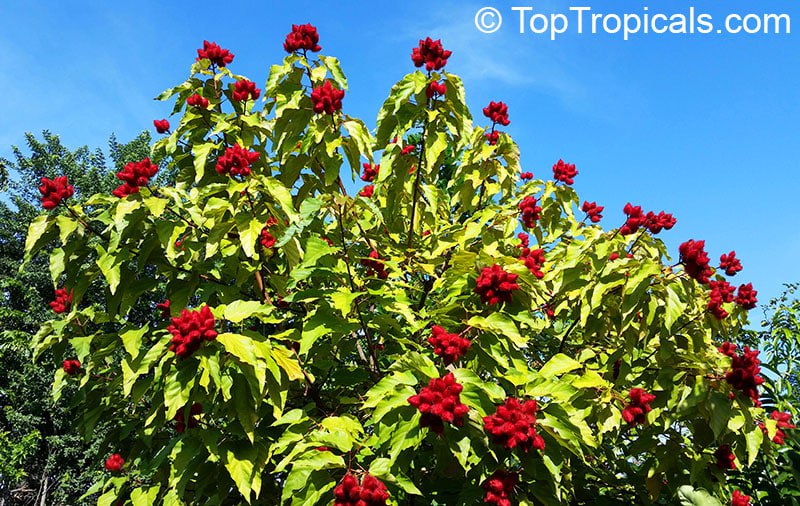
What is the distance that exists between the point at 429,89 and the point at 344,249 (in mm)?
1066

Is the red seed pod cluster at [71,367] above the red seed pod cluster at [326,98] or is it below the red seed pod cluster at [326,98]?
below

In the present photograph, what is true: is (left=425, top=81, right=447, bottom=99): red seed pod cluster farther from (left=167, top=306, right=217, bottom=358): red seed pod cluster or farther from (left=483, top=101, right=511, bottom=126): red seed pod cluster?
(left=167, top=306, right=217, bottom=358): red seed pod cluster

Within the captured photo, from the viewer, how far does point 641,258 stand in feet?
11.7

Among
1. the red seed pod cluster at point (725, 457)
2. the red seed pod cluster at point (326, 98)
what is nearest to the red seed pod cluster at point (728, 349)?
the red seed pod cluster at point (725, 457)

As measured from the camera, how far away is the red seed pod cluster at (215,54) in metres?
4.36

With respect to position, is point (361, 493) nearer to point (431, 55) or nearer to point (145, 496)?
point (145, 496)

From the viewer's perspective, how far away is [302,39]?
3.78 m

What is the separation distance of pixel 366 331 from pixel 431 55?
5.31 feet

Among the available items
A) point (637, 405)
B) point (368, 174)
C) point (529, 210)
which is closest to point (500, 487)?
point (637, 405)

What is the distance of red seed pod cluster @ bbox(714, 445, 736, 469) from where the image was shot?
358cm

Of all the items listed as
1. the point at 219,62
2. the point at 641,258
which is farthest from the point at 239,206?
the point at 641,258

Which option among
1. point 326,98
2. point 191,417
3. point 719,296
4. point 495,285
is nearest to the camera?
point 495,285

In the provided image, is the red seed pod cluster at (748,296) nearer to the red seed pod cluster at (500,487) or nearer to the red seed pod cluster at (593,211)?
the red seed pod cluster at (593,211)

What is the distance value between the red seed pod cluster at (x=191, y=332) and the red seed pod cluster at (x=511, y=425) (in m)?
1.25
